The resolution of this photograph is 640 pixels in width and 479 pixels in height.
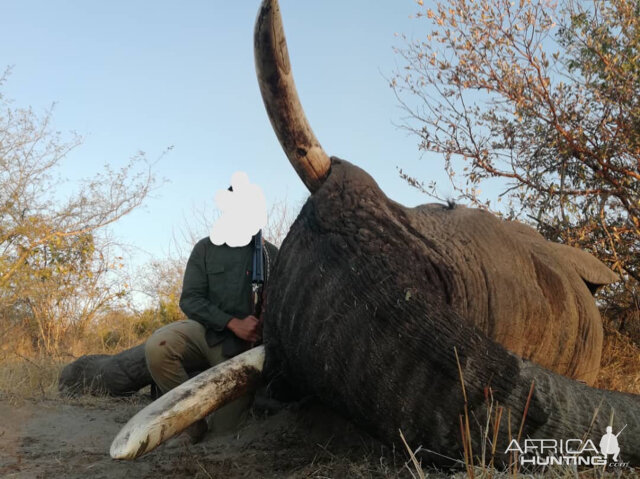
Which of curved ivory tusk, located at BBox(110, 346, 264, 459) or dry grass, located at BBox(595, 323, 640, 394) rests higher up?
curved ivory tusk, located at BBox(110, 346, 264, 459)

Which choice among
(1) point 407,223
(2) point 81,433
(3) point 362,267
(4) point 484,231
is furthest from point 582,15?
(2) point 81,433

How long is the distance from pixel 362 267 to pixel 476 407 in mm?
728

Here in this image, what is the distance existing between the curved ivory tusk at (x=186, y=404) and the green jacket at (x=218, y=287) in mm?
1329

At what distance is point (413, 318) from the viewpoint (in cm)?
260

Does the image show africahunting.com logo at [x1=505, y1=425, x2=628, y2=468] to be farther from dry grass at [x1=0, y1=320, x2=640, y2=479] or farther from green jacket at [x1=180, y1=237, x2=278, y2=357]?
green jacket at [x1=180, y1=237, x2=278, y2=357]

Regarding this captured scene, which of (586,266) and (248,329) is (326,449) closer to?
(248,329)

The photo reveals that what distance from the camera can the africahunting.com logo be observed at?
240 centimetres

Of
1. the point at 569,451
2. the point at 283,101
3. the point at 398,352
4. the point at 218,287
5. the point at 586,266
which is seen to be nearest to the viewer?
the point at 569,451

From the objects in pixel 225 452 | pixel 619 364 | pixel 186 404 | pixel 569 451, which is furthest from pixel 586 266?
pixel 186 404

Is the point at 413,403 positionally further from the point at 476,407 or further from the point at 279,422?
the point at 279,422

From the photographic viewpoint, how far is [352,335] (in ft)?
8.70

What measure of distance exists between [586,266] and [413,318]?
81.1 inches

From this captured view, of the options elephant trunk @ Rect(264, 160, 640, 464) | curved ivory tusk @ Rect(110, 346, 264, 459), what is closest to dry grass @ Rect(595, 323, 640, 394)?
elephant trunk @ Rect(264, 160, 640, 464)

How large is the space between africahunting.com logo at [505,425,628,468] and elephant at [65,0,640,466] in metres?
0.03
